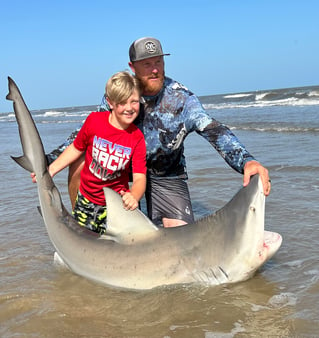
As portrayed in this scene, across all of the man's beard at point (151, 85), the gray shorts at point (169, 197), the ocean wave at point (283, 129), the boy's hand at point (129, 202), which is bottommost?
the ocean wave at point (283, 129)

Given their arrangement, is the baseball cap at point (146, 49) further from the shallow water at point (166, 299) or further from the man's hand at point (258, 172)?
the shallow water at point (166, 299)

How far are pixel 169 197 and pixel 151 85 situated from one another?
108cm

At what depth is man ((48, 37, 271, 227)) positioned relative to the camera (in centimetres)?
345

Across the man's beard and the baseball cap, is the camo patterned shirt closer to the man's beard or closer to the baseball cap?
the man's beard

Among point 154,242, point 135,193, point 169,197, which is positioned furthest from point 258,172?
point 169,197

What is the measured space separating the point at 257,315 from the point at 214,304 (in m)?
0.28

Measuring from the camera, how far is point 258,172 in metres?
2.69

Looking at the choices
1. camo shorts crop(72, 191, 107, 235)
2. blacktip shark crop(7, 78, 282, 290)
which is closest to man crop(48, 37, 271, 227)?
camo shorts crop(72, 191, 107, 235)

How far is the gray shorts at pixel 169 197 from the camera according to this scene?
407 cm

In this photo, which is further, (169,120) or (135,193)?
(169,120)

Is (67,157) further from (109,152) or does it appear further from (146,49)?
(146,49)

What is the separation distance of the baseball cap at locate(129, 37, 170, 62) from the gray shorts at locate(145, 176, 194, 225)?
1.16m

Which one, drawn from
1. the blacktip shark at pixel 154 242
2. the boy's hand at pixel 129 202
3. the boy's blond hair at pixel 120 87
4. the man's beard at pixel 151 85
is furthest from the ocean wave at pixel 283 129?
the boy's hand at pixel 129 202

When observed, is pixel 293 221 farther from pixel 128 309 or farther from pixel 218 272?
pixel 128 309
